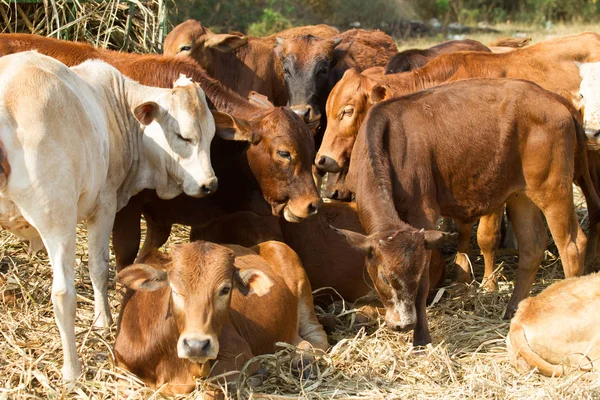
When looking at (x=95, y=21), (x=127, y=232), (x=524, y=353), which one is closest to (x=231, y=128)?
(x=127, y=232)

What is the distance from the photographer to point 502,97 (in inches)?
274

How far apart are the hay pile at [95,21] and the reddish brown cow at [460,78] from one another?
114 inches

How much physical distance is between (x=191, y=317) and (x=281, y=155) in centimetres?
219

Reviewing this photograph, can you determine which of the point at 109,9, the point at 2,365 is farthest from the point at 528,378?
the point at 109,9

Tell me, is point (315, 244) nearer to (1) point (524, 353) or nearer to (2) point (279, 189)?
(2) point (279, 189)

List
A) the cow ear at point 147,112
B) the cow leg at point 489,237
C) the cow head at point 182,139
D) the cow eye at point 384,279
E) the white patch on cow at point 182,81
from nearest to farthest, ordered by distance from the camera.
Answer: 1. the cow eye at point 384,279
2. the cow ear at point 147,112
3. the cow head at point 182,139
4. the white patch on cow at point 182,81
5. the cow leg at point 489,237

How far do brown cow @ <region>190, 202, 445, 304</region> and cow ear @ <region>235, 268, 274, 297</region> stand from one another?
1794 mm

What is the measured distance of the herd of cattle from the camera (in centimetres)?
528

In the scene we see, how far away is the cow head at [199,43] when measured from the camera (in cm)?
904

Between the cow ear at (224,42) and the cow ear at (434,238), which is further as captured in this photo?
the cow ear at (224,42)

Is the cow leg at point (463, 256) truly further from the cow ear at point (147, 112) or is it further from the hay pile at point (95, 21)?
the hay pile at point (95, 21)

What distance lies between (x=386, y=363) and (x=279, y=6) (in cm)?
2291

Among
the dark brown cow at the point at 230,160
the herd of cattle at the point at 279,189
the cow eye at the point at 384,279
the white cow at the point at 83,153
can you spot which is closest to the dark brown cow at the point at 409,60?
the herd of cattle at the point at 279,189

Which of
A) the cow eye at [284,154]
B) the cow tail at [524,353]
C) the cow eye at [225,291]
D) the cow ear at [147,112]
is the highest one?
the cow ear at [147,112]
